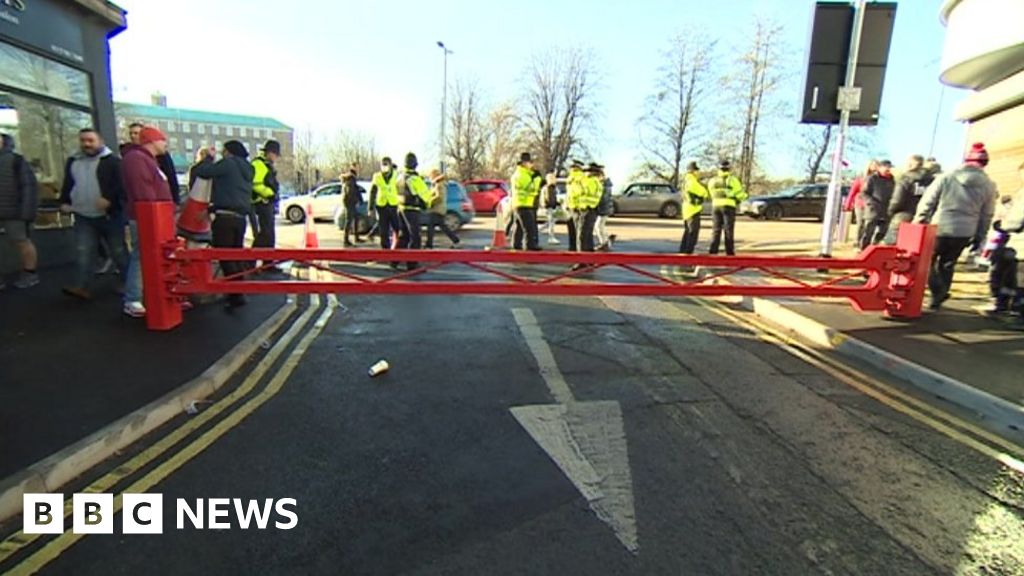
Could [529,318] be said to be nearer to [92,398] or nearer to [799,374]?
[799,374]

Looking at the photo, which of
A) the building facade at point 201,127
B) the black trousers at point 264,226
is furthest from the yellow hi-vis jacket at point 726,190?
the building facade at point 201,127

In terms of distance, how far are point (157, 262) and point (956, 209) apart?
8.65 metres

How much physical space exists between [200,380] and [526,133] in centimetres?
4518

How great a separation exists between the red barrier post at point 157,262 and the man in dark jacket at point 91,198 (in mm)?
1390

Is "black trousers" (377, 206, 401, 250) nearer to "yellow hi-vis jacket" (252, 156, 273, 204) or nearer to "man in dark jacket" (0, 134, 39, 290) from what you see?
"yellow hi-vis jacket" (252, 156, 273, 204)

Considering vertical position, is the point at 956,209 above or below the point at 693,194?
below

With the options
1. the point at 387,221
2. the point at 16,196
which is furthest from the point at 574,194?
the point at 16,196

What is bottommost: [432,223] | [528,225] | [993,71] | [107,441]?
[107,441]

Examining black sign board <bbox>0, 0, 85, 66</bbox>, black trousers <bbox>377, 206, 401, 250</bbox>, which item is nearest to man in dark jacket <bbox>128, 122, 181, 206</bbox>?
black sign board <bbox>0, 0, 85, 66</bbox>

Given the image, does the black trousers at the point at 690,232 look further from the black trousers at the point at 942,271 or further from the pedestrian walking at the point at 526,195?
the black trousers at the point at 942,271

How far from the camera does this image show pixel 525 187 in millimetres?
10547

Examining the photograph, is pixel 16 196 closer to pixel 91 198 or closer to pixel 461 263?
pixel 91 198

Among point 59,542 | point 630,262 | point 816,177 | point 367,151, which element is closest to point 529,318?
point 630,262

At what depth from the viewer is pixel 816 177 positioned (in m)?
40.6
